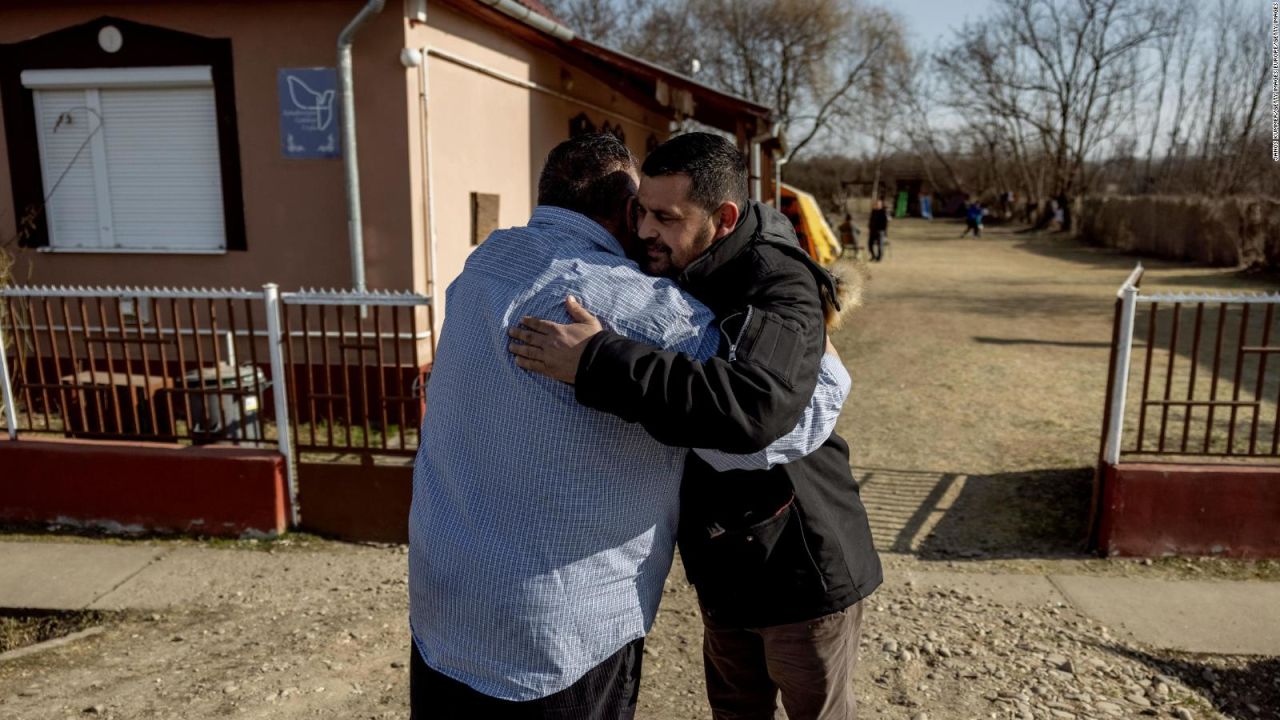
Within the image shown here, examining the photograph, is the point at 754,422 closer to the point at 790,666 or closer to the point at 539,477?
the point at 539,477

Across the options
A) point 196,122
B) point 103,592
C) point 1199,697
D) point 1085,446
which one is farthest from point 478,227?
point 1199,697

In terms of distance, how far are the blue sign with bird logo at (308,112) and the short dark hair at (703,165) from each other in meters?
5.61

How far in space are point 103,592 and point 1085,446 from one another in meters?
6.08

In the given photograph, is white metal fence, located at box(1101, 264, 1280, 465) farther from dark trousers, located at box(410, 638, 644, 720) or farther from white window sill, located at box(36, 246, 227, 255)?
white window sill, located at box(36, 246, 227, 255)

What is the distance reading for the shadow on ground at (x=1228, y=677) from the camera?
10.7 feet

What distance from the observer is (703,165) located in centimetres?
163

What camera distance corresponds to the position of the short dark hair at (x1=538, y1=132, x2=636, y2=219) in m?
1.64

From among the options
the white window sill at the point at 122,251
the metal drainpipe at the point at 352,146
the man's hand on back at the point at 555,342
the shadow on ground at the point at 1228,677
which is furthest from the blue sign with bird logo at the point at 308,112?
the shadow on ground at the point at 1228,677

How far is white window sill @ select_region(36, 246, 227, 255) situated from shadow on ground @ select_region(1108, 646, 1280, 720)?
660 centimetres

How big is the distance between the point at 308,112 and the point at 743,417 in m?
6.15

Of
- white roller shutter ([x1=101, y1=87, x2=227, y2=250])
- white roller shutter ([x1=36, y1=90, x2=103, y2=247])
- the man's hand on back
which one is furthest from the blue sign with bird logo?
the man's hand on back

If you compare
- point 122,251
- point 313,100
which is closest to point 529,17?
point 313,100

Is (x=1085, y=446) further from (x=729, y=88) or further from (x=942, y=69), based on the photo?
(x=942, y=69)

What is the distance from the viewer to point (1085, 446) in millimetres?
6352
